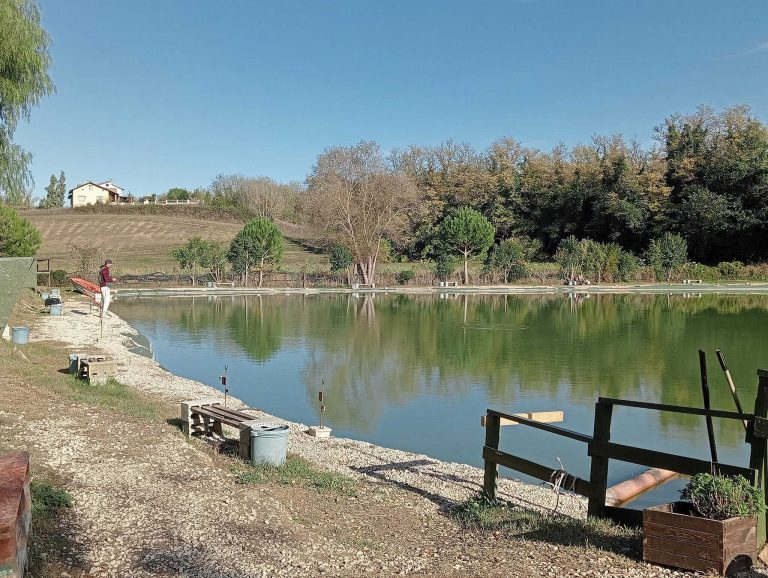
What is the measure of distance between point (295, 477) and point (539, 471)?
2534mm

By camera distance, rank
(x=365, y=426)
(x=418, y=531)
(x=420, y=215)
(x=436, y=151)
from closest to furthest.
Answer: (x=418, y=531) < (x=365, y=426) < (x=420, y=215) < (x=436, y=151)

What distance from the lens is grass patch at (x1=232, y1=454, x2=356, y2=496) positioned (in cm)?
691

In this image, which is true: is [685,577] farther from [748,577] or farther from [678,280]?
[678,280]

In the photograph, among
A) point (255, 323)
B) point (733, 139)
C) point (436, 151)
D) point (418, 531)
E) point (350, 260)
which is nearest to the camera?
point (418, 531)

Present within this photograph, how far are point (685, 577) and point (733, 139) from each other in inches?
2279

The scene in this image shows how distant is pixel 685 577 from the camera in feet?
14.6

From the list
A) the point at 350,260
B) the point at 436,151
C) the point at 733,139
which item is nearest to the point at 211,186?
the point at 436,151

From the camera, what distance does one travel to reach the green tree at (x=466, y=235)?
51.0 meters

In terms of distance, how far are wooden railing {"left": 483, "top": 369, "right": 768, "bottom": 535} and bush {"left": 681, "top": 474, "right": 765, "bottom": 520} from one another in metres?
0.16

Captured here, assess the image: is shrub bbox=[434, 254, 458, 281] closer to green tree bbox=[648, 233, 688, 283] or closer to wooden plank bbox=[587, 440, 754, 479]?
green tree bbox=[648, 233, 688, 283]

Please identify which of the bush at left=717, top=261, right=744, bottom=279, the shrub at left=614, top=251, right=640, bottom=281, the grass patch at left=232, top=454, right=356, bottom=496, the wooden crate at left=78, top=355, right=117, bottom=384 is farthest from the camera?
the bush at left=717, top=261, right=744, bottom=279

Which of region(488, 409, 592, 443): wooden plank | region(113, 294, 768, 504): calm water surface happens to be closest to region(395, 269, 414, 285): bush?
region(113, 294, 768, 504): calm water surface

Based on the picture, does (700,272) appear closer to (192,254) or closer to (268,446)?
(192,254)

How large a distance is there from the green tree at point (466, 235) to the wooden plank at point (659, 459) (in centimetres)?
4466
